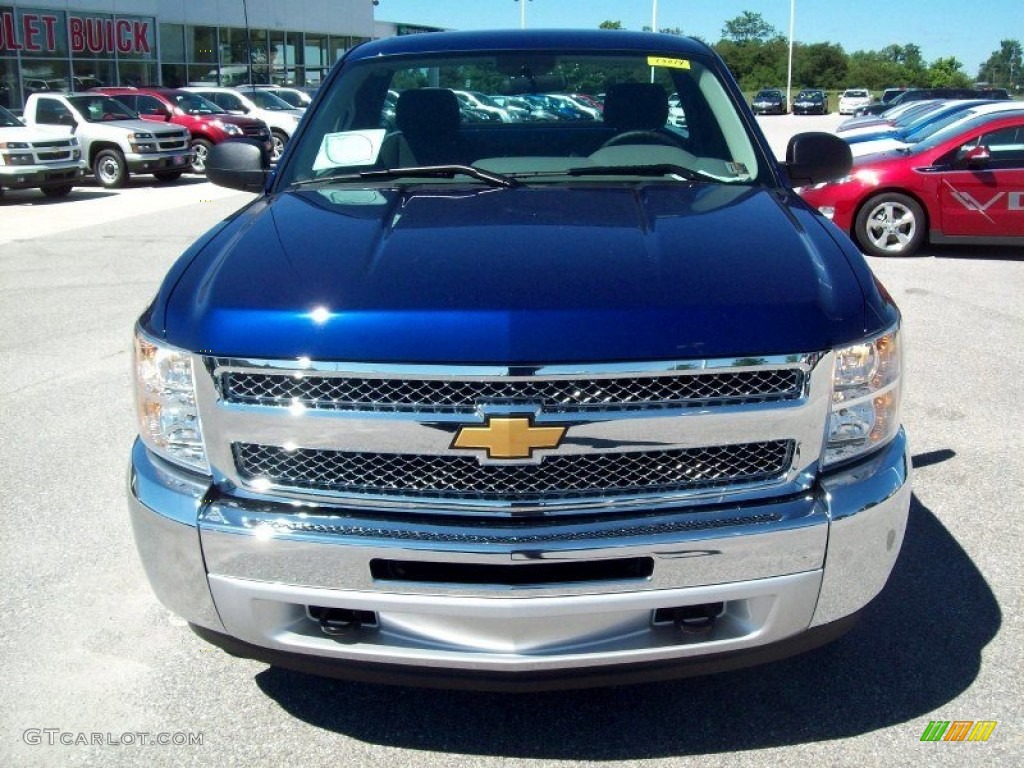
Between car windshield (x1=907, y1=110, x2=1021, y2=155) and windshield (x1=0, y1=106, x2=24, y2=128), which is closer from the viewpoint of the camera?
car windshield (x1=907, y1=110, x2=1021, y2=155)

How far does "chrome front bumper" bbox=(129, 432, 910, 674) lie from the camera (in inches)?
95.3

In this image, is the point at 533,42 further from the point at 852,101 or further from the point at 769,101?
the point at 769,101

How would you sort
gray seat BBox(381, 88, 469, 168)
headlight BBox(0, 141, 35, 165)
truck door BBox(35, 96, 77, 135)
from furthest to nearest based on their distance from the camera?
truck door BBox(35, 96, 77, 135) → headlight BBox(0, 141, 35, 165) → gray seat BBox(381, 88, 469, 168)

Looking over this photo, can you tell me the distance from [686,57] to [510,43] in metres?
0.70

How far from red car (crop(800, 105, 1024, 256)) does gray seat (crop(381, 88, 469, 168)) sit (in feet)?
25.1

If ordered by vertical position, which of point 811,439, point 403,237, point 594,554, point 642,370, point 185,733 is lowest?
point 185,733

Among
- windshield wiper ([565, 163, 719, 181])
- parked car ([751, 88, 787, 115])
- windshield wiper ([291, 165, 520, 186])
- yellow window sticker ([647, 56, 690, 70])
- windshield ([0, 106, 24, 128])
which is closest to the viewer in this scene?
windshield wiper ([291, 165, 520, 186])

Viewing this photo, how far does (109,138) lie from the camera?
18.8m

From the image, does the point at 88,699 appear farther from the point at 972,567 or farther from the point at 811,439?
the point at 972,567

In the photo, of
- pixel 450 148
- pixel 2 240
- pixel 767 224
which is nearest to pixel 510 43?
pixel 450 148

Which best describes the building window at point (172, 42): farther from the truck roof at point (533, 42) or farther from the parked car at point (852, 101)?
the parked car at point (852, 101)

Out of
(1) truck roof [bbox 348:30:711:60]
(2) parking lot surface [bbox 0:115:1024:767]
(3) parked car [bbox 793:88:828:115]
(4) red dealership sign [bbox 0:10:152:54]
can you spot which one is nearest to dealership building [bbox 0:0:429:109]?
(4) red dealership sign [bbox 0:10:152:54]

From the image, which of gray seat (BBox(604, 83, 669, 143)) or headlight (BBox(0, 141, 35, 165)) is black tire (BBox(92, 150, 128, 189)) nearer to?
headlight (BBox(0, 141, 35, 165))

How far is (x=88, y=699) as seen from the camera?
3064 mm
